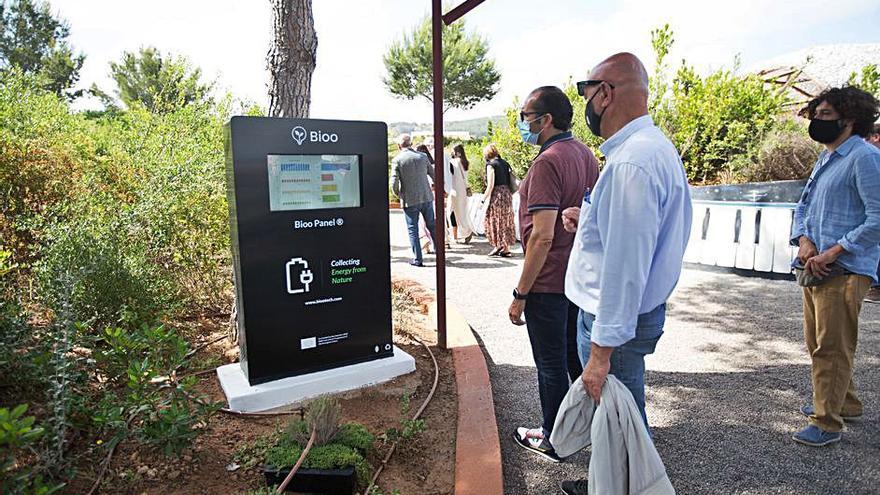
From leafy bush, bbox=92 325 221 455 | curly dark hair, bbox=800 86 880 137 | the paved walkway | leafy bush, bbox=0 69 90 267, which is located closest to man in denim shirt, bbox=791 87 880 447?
curly dark hair, bbox=800 86 880 137

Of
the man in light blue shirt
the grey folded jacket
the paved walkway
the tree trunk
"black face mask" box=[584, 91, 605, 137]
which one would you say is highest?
the tree trunk

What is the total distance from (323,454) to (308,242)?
1.45 m

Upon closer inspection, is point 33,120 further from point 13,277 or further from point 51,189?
point 13,277

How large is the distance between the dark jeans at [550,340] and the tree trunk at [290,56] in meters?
2.75

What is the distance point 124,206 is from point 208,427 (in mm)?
2286

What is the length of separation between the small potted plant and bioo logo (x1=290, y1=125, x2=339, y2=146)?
1601 millimetres

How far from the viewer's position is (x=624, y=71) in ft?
7.38

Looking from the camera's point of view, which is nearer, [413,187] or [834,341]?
[834,341]

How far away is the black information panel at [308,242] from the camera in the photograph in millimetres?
3400

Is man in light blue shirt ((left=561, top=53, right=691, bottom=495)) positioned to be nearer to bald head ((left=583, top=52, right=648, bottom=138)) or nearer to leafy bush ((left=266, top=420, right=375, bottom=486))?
bald head ((left=583, top=52, right=648, bottom=138))

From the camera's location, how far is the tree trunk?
4531 mm

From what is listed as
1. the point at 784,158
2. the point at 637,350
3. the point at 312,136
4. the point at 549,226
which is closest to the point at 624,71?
the point at 549,226

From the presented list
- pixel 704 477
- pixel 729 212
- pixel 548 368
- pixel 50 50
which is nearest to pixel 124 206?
pixel 548 368

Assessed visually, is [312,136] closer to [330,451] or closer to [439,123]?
[439,123]
